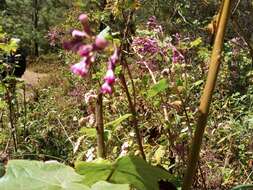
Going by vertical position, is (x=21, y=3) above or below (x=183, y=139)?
above

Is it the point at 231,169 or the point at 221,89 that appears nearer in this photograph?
the point at 231,169

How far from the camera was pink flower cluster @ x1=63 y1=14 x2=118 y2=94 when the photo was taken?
0.55m

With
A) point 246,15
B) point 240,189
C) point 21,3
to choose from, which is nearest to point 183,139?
point 240,189

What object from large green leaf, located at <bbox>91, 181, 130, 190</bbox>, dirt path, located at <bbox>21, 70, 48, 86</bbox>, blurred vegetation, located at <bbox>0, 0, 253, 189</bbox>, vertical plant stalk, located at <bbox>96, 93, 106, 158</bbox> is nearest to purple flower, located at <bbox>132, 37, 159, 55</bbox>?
blurred vegetation, located at <bbox>0, 0, 253, 189</bbox>

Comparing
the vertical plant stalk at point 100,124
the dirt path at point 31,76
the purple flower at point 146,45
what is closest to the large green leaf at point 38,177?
the vertical plant stalk at point 100,124

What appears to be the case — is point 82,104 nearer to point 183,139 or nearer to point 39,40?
point 183,139

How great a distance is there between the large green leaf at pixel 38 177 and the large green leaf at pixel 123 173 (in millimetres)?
69

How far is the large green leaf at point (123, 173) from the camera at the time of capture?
78cm

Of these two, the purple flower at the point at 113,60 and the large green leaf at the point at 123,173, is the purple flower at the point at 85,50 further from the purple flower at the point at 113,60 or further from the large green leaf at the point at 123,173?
the large green leaf at the point at 123,173

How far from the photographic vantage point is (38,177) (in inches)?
27.0

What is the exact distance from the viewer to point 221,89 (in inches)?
205

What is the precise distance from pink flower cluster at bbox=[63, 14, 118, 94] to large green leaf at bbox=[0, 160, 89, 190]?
5.4 inches

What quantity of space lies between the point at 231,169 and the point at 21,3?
18417 mm

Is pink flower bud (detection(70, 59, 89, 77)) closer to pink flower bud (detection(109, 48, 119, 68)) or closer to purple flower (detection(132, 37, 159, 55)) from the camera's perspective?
pink flower bud (detection(109, 48, 119, 68))
